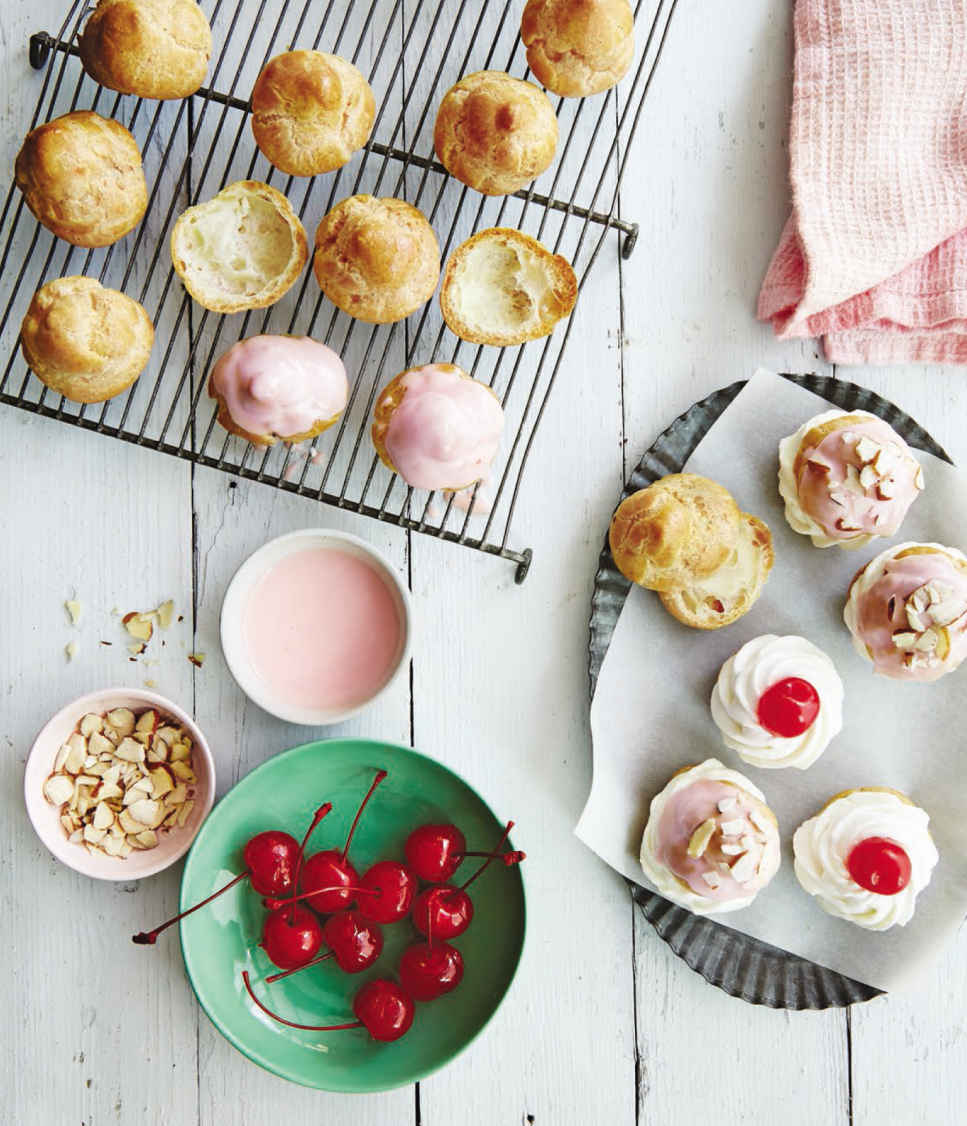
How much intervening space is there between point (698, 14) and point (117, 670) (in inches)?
58.4

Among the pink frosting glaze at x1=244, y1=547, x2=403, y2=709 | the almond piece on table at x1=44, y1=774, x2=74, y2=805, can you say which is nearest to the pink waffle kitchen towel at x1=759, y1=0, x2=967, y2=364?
the pink frosting glaze at x1=244, y1=547, x2=403, y2=709

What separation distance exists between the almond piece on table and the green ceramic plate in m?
0.24

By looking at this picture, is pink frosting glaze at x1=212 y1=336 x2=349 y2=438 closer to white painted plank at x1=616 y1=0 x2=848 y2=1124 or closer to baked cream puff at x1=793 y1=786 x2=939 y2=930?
white painted plank at x1=616 y1=0 x2=848 y2=1124

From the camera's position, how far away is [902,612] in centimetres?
→ 156

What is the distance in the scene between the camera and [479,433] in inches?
60.1

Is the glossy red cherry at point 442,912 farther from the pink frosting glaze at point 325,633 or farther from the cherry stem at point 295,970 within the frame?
the pink frosting glaze at point 325,633

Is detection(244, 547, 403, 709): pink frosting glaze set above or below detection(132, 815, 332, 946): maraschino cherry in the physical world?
above

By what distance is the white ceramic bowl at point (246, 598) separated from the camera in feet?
5.25

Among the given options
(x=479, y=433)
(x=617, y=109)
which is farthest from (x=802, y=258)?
(x=479, y=433)

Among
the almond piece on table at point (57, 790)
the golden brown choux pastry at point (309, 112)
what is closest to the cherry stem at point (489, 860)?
the almond piece on table at point (57, 790)

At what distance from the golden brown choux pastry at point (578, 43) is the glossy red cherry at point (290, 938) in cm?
133

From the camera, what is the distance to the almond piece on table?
1601 mm

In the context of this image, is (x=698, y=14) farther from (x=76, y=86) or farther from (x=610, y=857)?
(x=610, y=857)

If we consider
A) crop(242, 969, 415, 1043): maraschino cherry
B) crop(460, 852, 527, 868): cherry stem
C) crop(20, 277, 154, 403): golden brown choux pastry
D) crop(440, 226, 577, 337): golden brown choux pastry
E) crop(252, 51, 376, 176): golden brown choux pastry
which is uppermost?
crop(252, 51, 376, 176): golden brown choux pastry
